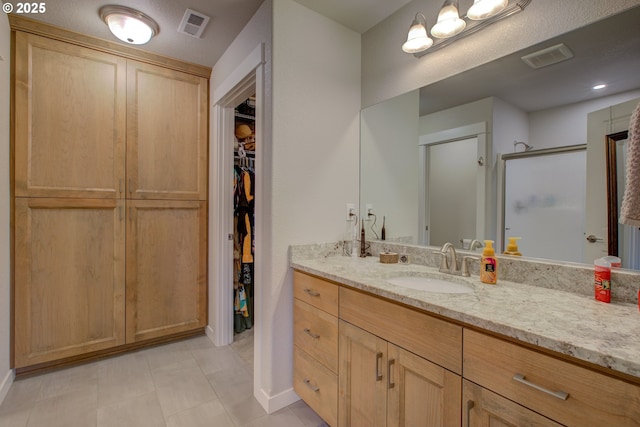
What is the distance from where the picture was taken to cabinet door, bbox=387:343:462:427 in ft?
3.07

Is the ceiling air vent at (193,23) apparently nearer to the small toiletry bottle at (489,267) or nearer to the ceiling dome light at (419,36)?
the ceiling dome light at (419,36)

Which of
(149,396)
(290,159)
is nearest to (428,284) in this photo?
(290,159)

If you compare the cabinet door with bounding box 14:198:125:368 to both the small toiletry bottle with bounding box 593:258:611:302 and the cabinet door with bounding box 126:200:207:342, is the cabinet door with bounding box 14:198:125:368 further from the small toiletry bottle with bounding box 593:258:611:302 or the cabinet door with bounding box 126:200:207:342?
the small toiletry bottle with bounding box 593:258:611:302

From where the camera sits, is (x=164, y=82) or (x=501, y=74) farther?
(x=164, y=82)

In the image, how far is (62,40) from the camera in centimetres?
203

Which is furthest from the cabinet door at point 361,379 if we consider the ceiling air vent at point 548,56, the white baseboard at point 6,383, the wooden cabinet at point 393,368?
the white baseboard at point 6,383

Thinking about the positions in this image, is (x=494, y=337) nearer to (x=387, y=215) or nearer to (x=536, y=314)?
(x=536, y=314)

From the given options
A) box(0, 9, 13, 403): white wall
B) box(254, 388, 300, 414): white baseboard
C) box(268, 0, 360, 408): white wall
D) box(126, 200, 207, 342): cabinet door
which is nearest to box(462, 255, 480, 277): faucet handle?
box(268, 0, 360, 408): white wall

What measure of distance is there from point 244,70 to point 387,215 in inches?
53.1

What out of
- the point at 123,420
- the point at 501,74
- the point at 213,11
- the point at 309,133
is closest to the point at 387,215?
the point at 309,133

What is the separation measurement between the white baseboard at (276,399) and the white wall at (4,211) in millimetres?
1516


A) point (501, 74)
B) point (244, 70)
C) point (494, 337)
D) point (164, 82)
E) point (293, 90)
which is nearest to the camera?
point (494, 337)

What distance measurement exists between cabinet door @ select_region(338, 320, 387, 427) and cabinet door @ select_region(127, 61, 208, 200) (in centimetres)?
186

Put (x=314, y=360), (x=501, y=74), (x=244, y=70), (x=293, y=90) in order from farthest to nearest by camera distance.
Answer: (x=244, y=70), (x=293, y=90), (x=314, y=360), (x=501, y=74)
